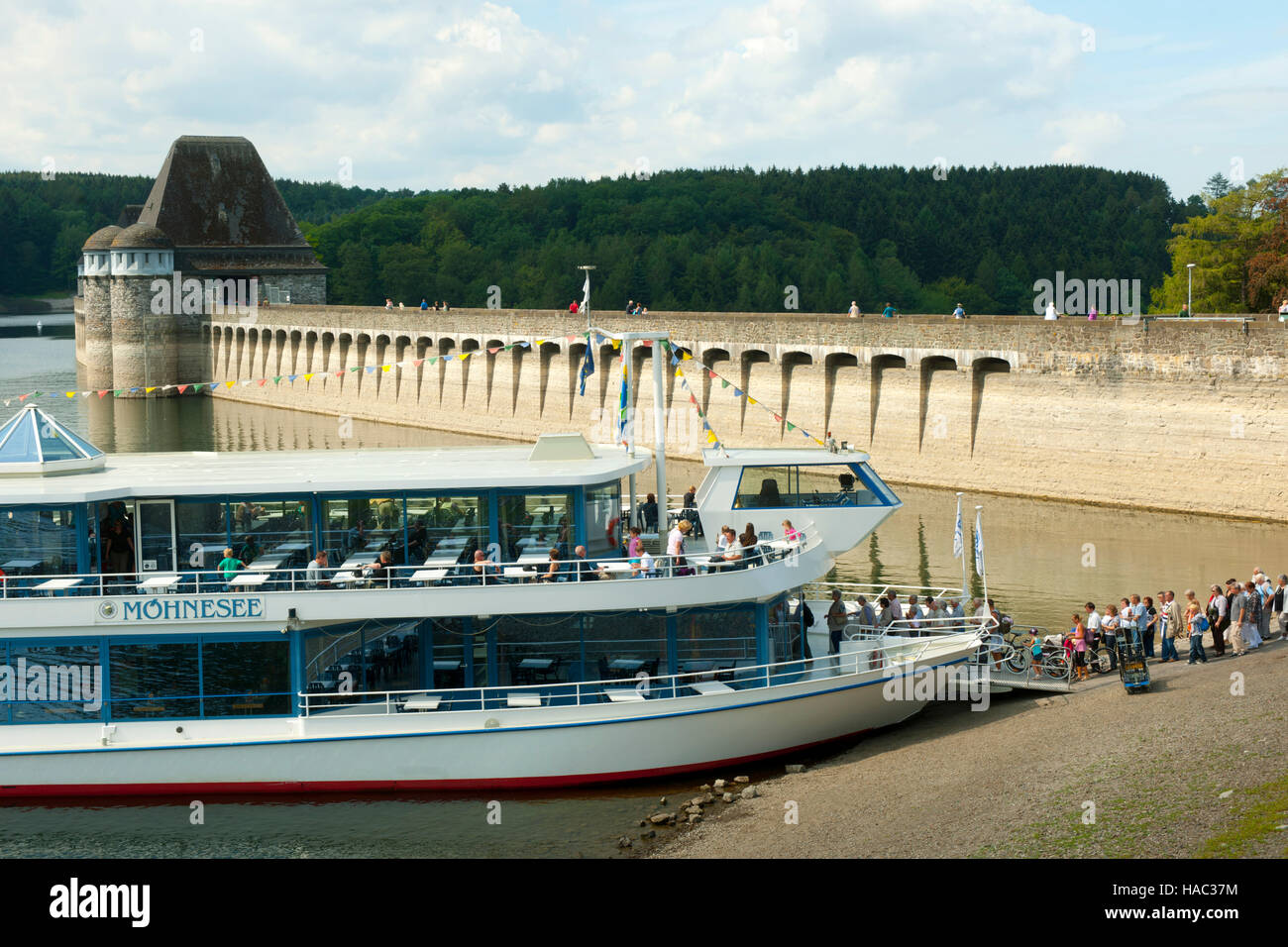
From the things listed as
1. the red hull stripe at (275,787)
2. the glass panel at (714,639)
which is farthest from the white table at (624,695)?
the red hull stripe at (275,787)

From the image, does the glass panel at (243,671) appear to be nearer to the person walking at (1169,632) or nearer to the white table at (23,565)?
the white table at (23,565)

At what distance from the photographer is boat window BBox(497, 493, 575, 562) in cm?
2236

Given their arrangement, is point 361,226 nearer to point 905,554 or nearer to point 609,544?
point 905,554

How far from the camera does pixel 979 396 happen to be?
4825cm

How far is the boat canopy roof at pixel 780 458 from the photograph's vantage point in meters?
25.4

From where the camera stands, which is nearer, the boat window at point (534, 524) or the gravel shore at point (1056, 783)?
the gravel shore at point (1056, 783)

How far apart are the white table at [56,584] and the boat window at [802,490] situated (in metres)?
11.0

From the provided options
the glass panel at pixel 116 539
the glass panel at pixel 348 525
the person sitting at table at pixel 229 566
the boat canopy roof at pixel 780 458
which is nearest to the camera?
the person sitting at table at pixel 229 566

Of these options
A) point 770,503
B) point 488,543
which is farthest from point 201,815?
point 770,503

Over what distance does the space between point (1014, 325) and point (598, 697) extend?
1166 inches

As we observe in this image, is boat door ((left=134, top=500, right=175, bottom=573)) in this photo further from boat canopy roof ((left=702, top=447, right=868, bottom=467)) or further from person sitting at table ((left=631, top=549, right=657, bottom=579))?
boat canopy roof ((left=702, top=447, right=868, bottom=467))

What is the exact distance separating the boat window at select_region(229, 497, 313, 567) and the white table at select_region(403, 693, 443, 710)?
2.82 metres

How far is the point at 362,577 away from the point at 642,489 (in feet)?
67.6

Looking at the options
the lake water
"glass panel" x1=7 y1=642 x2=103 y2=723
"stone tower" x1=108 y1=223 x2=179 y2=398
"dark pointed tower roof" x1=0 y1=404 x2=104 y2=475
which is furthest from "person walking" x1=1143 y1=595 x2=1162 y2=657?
"stone tower" x1=108 y1=223 x2=179 y2=398
